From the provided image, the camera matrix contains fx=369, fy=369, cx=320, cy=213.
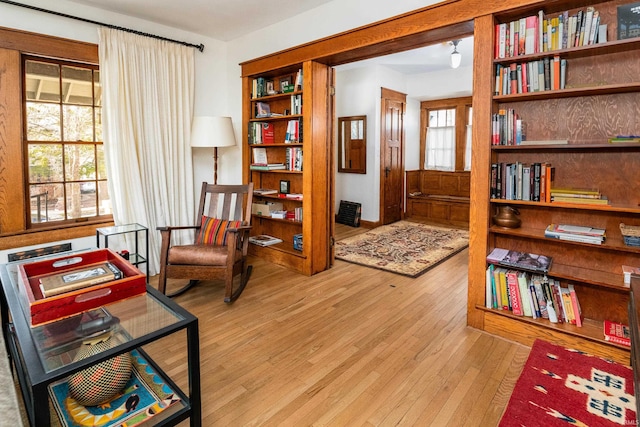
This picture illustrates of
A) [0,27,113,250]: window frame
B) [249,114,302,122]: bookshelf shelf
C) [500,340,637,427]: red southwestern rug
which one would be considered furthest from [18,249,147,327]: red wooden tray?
[249,114,302,122]: bookshelf shelf

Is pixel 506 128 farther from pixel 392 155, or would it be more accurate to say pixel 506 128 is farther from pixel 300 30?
pixel 392 155

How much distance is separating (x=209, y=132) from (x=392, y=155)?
3.66 metres

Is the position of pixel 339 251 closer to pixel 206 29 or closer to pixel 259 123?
pixel 259 123

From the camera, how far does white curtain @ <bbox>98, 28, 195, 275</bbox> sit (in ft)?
11.1

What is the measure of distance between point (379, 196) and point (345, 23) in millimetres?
3438

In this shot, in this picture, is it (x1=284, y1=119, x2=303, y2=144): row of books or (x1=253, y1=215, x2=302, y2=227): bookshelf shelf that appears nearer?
(x1=284, y1=119, x2=303, y2=144): row of books

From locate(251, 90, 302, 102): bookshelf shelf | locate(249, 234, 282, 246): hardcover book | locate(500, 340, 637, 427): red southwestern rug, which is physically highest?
locate(251, 90, 302, 102): bookshelf shelf

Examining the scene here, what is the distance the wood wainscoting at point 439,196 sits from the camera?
637cm

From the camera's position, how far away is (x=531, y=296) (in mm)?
2348

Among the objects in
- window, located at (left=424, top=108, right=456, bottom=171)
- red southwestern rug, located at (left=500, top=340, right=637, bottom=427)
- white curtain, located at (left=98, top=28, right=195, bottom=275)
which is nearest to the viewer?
red southwestern rug, located at (left=500, top=340, right=637, bottom=427)

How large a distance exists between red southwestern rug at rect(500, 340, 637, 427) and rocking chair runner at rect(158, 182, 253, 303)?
2.06m

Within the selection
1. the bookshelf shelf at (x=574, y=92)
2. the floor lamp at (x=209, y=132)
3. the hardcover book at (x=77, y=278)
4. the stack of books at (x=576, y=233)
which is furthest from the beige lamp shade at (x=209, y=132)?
the stack of books at (x=576, y=233)

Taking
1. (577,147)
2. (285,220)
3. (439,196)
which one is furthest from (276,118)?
(439,196)

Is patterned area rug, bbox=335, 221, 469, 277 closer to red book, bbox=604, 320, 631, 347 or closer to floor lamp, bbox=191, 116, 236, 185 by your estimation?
red book, bbox=604, 320, 631, 347
